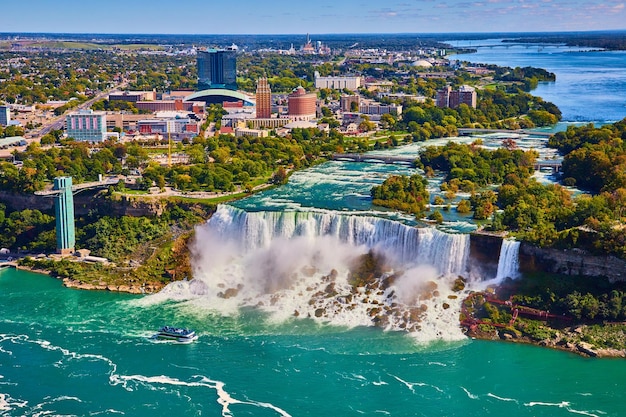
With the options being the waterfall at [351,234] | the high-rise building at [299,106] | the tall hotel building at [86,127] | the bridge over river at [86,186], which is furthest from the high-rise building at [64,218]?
the high-rise building at [299,106]

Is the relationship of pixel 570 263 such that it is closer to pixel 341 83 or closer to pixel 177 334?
pixel 177 334

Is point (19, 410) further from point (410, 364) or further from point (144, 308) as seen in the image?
point (410, 364)

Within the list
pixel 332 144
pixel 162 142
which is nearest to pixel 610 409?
pixel 332 144

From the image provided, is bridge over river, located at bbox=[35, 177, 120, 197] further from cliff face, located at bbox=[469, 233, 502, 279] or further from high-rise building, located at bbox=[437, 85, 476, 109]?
high-rise building, located at bbox=[437, 85, 476, 109]

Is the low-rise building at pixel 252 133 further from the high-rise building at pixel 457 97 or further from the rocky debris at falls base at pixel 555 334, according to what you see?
the rocky debris at falls base at pixel 555 334

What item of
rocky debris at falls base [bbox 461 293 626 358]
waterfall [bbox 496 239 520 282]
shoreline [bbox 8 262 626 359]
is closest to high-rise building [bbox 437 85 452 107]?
waterfall [bbox 496 239 520 282]

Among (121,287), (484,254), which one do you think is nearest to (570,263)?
(484,254)
